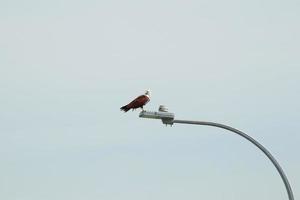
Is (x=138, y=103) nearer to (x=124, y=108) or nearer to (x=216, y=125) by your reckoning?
(x=124, y=108)

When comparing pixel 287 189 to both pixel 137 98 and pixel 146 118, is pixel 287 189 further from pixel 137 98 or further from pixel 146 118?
pixel 137 98

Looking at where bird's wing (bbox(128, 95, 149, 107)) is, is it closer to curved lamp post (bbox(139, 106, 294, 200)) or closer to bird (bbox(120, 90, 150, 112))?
bird (bbox(120, 90, 150, 112))

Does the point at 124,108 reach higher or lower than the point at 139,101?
lower

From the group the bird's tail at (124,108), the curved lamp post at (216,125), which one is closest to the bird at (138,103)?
the bird's tail at (124,108)

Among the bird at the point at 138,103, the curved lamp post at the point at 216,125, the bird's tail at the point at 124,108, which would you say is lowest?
the curved lamp post at the point at 216,125

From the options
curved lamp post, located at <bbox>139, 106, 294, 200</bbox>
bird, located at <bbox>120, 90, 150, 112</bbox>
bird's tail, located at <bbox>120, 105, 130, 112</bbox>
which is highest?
bird, located at <bbox>120, 90, 150, 112</bbox>

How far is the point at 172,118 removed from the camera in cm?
1948

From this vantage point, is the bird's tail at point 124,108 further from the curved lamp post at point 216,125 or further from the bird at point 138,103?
the curved lamp post at point 216,125

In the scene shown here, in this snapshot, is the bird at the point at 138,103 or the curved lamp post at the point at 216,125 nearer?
the curved lamp post at the point at 216,125

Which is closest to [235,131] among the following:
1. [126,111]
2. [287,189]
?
[287,189]

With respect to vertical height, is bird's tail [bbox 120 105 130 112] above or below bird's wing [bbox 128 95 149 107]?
below

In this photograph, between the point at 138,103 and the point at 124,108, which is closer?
the point at 124,108

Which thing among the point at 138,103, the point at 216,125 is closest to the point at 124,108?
the point at 138,103

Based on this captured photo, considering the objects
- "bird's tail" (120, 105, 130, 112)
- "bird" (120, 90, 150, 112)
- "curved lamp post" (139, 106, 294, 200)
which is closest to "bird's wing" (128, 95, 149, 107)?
"bird" (120, 90, 150, 112)
